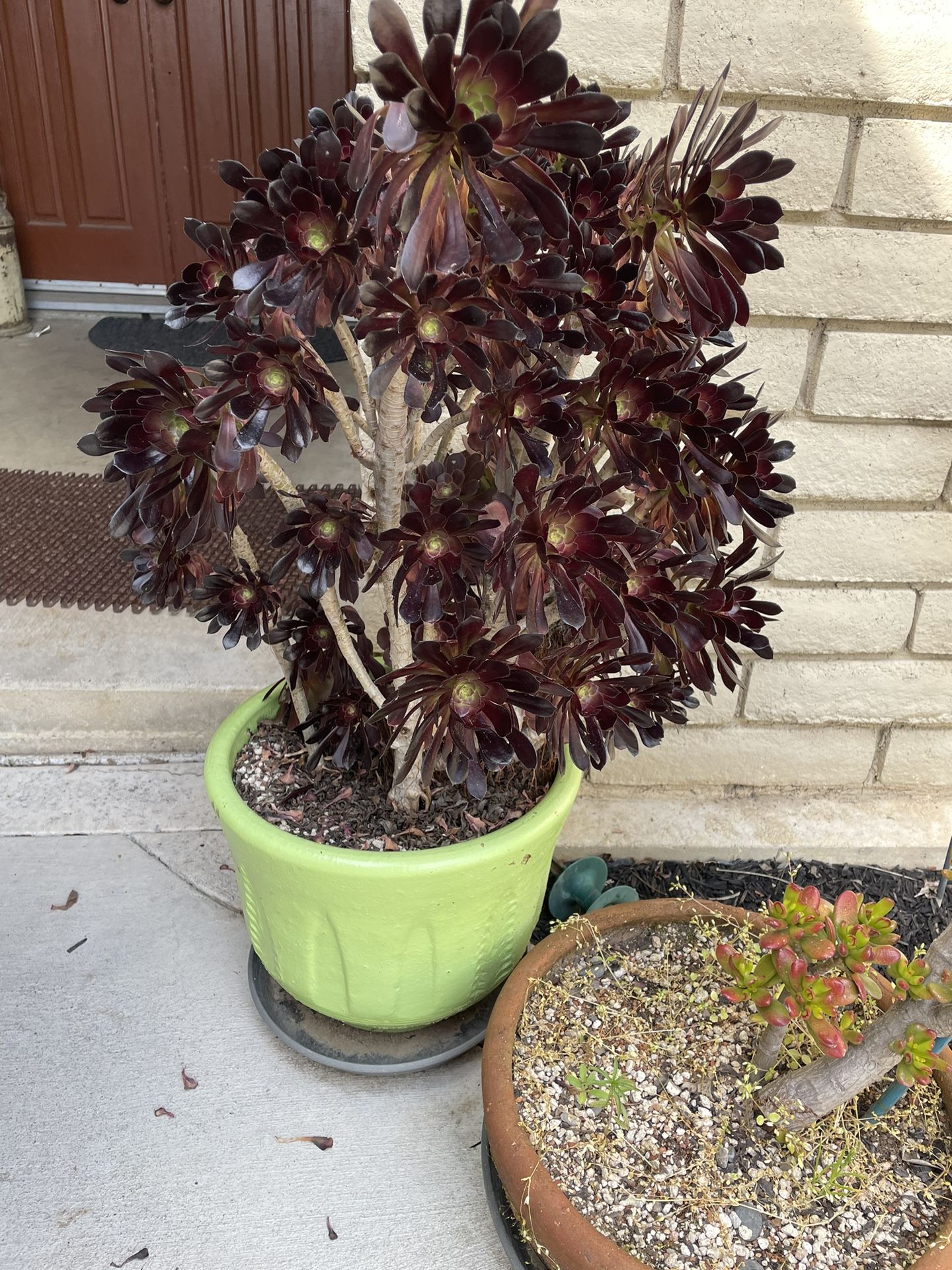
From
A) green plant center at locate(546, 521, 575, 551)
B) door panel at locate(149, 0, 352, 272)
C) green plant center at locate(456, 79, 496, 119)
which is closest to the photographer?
green plant center at locate(456, 79, 496, 119)

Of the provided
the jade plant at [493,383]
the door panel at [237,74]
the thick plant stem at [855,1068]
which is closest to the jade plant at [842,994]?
the thick plant stem at [855,1068]

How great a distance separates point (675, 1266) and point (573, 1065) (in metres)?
0.28

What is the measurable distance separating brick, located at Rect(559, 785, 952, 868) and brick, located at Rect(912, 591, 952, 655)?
39 cm

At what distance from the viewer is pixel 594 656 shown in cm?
121

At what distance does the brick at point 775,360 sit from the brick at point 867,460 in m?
0.06

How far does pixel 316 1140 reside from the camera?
1.52 meters

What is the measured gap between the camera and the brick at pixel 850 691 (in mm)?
2002

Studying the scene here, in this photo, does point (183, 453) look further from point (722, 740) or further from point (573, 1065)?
point (722, 740)

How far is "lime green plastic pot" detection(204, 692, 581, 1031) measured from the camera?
4.46ft

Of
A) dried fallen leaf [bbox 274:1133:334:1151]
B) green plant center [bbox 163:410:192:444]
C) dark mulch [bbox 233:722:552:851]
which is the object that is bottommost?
dried fallen leaf [bbox 274:1133:334:1151]

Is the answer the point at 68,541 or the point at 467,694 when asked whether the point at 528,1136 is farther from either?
the point at 68,541

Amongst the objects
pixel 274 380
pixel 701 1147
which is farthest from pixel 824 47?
pixel 701 1147

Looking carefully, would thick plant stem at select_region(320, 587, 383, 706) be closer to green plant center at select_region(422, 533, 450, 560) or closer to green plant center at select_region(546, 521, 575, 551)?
green plant center at select_region(422, 533, 450, 560)

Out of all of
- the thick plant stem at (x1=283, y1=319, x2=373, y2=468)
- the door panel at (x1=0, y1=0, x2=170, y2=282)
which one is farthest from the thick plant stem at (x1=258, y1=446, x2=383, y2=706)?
the door panel at (x1=0, y1=0, x2=170, y2=282)
